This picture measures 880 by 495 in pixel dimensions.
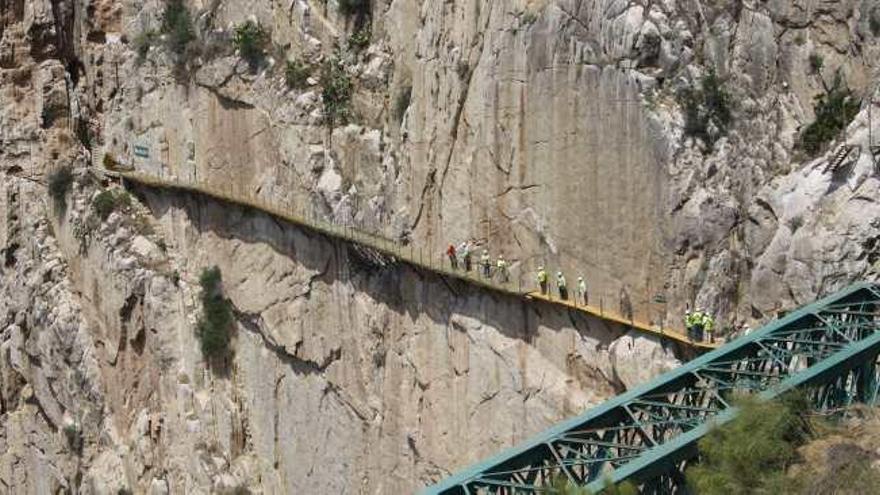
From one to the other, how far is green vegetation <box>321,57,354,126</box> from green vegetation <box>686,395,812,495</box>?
16.6 meters

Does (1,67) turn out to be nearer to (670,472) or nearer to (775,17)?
(775,17)

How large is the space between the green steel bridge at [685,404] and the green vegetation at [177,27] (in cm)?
1996

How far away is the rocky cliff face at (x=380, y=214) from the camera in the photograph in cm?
2147

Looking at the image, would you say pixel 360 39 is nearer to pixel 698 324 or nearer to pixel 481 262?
pixel 481 262

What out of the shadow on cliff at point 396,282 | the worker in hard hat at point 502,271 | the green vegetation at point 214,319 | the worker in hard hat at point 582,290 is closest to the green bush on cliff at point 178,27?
the shadow on cliff at point 396,282

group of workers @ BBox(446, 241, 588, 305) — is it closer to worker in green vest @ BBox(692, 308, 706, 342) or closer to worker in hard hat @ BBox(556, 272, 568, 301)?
worker in hard hat @ BBox(556, 272, 568, 301)

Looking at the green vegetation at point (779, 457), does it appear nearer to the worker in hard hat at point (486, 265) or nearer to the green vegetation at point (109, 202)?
the worker in hard hat at point (486, 265)

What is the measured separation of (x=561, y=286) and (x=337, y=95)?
7.81 m

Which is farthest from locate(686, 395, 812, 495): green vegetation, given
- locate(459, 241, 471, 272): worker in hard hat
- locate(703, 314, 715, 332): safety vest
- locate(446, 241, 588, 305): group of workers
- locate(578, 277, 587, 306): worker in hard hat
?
locate(459, 241, 471, 272): worker in hard hat

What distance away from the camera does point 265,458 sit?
3108cm

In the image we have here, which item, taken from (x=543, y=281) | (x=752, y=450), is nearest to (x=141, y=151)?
(x=543, y=281)

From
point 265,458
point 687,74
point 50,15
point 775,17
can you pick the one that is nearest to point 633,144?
point 687,74

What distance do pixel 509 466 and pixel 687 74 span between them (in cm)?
1021

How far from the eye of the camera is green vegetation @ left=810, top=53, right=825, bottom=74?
21328 mm
